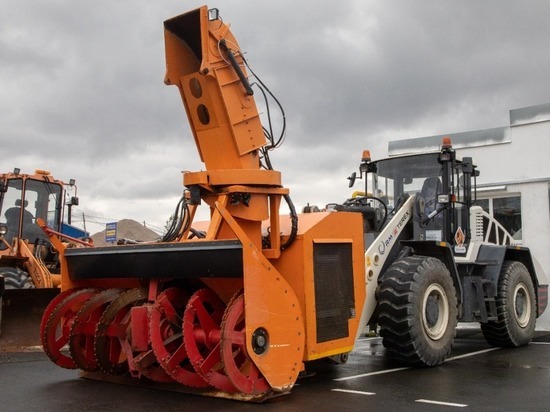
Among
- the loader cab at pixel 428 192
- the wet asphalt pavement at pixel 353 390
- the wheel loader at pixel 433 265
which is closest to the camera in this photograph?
the wet asphalt pavement at pixel 353 390

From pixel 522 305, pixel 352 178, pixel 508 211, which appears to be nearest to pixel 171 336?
pixel 352 178

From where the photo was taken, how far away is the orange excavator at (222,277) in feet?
18.8

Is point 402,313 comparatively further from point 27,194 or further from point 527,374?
point 27,194

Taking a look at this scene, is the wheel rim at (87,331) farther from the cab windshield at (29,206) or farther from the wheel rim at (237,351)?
the cab windshield at (29,206)

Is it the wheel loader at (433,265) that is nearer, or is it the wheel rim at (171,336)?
the wheel rim at (171,336)

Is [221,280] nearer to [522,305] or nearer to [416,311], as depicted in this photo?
[416,311]

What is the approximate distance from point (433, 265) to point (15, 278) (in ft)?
23.3

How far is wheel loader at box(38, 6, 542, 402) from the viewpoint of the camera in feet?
18.9

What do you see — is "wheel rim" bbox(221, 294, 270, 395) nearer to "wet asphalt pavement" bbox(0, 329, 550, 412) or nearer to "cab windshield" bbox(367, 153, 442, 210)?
"wet asphalt pavement" bbox(0, 329, 550, 412)

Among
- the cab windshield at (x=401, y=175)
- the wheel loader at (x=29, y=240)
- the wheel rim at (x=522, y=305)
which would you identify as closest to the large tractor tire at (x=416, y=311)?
the cab windshield at (x=401, y=175)

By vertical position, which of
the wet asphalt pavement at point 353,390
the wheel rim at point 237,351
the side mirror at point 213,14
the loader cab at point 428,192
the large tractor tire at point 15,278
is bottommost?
the wet asphalt pavement at point 353,390

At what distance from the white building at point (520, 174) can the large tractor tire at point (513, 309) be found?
4.16 m

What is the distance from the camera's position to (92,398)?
6.24m

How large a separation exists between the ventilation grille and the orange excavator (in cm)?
2
